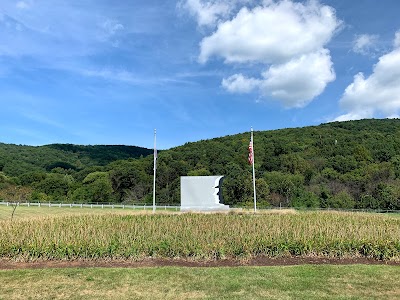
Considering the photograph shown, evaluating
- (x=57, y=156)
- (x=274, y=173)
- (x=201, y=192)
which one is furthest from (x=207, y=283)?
(x=57, y=156)

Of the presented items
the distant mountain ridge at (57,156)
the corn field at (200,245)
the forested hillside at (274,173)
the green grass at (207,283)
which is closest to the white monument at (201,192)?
the corn field at (200,245)

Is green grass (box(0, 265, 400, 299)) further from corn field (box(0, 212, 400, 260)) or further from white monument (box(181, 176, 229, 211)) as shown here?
white monument (box(181, 176, 229, 211))

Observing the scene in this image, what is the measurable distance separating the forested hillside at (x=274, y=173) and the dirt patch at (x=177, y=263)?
38.8 metres

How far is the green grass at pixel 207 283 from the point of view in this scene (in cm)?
688

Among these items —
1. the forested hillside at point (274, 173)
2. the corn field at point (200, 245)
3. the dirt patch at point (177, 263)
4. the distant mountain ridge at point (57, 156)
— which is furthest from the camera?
the distant mountain ridge at point (57, 156)

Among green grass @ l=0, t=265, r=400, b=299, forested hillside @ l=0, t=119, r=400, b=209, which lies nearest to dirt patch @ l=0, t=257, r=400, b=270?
green grass @ l=0, t=265, r=400, b=299

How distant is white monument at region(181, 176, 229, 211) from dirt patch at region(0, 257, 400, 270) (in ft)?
59.8

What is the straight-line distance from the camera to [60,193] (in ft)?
217

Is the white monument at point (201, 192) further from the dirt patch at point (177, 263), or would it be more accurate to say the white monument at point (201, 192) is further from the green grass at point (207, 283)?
the green grass at point (207, 283)

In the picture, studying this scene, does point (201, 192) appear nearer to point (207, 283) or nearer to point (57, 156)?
point (207, 283)

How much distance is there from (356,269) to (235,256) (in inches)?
113

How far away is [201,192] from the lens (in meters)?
28.4

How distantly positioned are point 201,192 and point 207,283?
20831 mm

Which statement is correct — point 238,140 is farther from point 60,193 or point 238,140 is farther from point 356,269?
point 356,269
